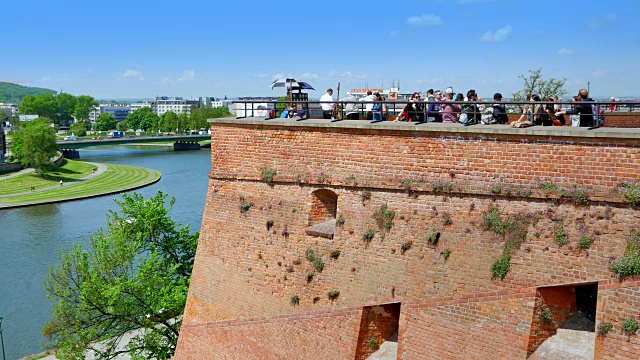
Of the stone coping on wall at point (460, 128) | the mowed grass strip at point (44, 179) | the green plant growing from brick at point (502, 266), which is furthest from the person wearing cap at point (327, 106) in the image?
the mowed grass strip at point (44, 179)

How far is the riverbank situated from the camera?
67.1 metres

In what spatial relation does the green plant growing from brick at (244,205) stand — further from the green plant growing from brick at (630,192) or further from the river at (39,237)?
the river at (39,237)

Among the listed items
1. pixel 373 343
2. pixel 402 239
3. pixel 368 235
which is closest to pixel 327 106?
pixel 368 235

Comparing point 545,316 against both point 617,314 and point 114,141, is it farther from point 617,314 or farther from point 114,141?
point 114,141

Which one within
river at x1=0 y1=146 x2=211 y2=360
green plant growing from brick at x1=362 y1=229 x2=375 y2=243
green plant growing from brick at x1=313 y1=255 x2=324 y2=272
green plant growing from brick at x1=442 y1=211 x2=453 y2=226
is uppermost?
green plant growing from brick at x1=442 y1=211 x2=453 y2=226

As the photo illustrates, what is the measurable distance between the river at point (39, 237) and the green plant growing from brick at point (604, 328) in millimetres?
24502

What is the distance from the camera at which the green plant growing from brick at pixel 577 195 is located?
32.2 ft

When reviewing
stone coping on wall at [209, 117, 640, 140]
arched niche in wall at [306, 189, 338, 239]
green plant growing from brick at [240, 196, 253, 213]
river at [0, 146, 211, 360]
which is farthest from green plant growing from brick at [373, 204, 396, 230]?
river at [0, 146, 211, 360]

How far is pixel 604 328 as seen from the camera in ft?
30.7

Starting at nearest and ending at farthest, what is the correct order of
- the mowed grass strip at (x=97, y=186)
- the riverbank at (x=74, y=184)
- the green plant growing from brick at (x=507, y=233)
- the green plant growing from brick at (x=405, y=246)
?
the green plant growing from brick at (x=507, y=233)
the green plant growing from brick at (x=405, y=246)
the mowed grass strip at (x=97, y=186)
the riverbank at (x=74, y=184)

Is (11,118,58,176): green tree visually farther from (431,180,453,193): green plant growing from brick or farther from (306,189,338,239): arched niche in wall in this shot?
(431,180,453,193): green plant growing from brick

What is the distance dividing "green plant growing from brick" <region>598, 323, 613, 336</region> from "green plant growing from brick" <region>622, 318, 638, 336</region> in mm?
195

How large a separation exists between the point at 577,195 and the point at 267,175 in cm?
668

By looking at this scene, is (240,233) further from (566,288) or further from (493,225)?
(566,288)
